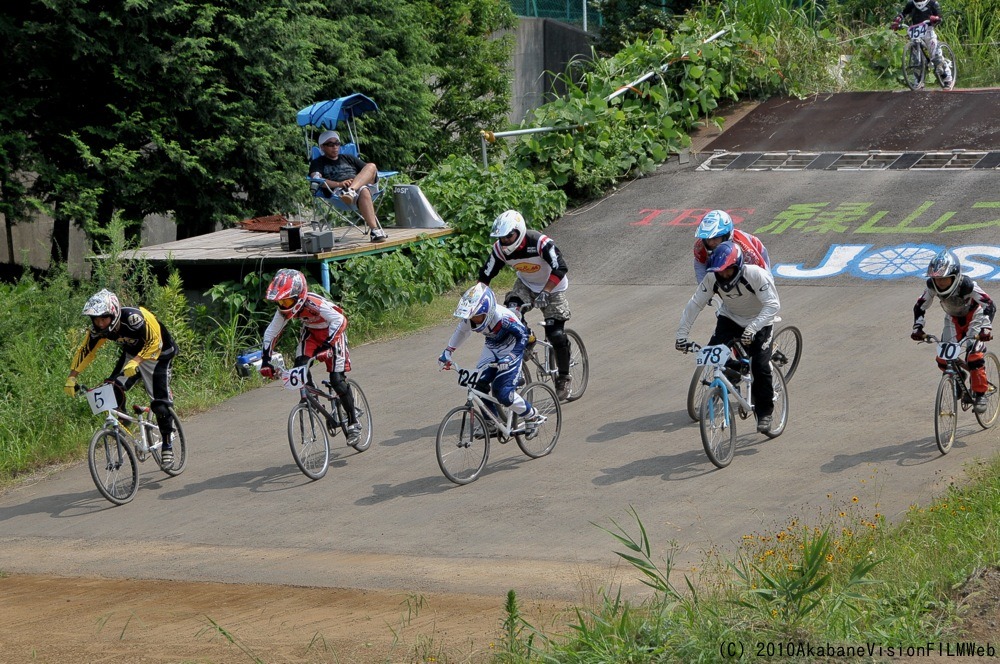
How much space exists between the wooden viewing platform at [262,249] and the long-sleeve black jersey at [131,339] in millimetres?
5134

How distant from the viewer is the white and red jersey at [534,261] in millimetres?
11414

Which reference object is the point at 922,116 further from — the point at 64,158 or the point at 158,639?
the point at 158,639

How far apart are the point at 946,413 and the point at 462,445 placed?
13.6ft

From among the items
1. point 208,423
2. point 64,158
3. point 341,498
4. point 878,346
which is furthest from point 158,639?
point 64,158

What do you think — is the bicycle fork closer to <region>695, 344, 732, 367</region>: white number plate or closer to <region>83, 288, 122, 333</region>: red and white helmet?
<region>695, 344, 732, 367</region>: white number plate

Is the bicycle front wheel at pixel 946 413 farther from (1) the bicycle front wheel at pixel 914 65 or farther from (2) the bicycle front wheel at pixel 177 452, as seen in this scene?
(1) the bicycle front wheel at pixel 914 65

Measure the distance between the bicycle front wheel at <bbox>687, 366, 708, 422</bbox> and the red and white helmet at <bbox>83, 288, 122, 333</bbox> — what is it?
5.36 m

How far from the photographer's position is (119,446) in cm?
1057

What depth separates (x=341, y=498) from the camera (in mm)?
10125

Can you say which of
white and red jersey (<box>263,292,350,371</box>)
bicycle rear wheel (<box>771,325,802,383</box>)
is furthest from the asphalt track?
white and red jersey (<box>263,292,350,371</box>)

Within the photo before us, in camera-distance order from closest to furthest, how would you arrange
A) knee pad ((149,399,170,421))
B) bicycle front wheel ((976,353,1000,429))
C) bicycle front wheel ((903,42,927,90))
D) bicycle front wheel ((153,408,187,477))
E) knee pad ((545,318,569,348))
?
bicycle front wheel ((976,353,1000,429))
knee pad ((149,399,170,421))
bicycle front wheel ((153,408,187,477))
knee pad ((545,318,569,348))
bicycle front wheel ((903,42,927,90))

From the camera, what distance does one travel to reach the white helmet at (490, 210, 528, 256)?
11188mm

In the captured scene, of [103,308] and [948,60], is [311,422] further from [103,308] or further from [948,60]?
[948,60]

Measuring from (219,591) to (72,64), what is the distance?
483 inches
